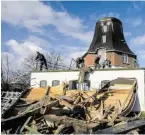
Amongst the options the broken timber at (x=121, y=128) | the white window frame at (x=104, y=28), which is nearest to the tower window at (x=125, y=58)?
the white window frame at (x=104, y=28)

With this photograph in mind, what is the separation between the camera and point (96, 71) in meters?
24.8

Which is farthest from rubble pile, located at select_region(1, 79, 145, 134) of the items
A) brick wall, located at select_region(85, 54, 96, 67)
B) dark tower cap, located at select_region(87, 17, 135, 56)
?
dark tower cap, located at select_region(87, 17, 135, 56)

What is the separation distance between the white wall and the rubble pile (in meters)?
4.12

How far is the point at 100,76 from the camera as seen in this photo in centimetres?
2447

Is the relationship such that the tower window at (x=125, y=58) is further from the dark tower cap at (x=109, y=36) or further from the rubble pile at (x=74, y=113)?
the rubble pile at (x=74, y=113)

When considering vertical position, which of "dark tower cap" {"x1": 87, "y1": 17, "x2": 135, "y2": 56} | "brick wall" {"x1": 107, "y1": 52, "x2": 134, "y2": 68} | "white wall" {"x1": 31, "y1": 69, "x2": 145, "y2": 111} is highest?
"dark tower cap" {"x1": 87, "y1": 17, "x2": 135, "y2": 56}

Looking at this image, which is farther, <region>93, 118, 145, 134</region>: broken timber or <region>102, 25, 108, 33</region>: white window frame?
<region>102, 25, 108, 33</region>: white window frame

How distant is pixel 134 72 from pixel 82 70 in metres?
4.54

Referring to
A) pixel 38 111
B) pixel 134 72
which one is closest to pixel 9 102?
pixel 38 111

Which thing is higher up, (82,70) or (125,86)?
(82,70)

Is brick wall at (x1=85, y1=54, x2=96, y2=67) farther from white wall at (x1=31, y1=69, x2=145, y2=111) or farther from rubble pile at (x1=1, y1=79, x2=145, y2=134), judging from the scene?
rubble pile at (x1=1, y1=79, x2=145, y2=134)

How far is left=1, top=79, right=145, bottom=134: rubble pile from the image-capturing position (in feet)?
39.6

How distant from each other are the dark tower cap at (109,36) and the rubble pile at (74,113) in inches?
994

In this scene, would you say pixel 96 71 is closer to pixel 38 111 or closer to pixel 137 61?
pixel 38 111
